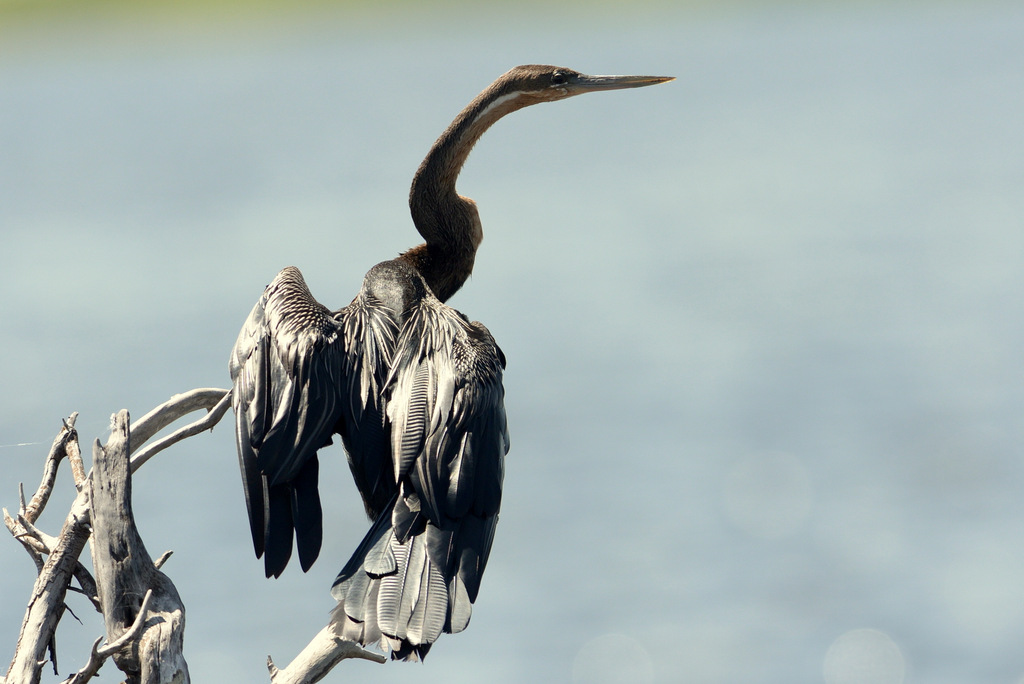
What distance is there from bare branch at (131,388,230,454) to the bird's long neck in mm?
1050

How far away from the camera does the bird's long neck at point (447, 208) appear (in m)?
5.48

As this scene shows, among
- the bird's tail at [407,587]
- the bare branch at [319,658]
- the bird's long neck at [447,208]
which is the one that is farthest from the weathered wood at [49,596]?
the bird's long neck at [447,208]

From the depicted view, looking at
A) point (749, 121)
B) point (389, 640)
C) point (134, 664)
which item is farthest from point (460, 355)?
point (749, 121)

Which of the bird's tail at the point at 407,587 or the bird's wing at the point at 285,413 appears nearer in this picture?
the bird's tail at the point at 407,587

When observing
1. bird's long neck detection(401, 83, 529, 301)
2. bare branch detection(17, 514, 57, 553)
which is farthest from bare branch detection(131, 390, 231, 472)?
bird's long neck detection(401, 83, 529, 301)

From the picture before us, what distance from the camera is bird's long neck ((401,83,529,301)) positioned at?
548cm

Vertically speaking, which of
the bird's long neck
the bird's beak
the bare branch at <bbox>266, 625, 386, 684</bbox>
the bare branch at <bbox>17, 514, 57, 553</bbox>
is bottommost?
the bare branch at <bbox>266, 625, 386, 684</bbox>

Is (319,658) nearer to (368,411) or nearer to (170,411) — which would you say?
(368,411)

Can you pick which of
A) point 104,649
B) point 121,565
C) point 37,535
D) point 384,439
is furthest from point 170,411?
point 104,649

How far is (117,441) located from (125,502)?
17 centimetres

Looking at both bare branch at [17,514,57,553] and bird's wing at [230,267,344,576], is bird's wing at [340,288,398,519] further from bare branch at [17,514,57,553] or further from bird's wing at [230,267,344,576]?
bare branch at [17,514,57,553]

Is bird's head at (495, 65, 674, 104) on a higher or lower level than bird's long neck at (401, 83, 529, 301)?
higher

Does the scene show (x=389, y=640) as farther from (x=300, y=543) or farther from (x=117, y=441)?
(x=117, y=441)

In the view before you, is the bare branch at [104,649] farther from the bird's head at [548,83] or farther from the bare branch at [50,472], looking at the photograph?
the bird's head at [548,83]
